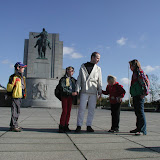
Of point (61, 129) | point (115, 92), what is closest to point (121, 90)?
point (115, 92)

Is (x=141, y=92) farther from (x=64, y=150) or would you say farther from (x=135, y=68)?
(x=64, y=150)

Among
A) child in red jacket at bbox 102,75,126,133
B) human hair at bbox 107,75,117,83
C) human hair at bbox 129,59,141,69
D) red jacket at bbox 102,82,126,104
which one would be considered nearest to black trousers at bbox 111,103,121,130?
child in red jacket at bbox 102,75,126,133

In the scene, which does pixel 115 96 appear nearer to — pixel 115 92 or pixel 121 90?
pixel 115 92

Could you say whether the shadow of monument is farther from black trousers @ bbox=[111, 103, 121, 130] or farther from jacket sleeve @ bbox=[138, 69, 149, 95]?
black trousers @ bbox=[111, 103, 121, 130]

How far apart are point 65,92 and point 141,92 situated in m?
1.70

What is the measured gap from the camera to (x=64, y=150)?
268cm

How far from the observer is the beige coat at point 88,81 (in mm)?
4602

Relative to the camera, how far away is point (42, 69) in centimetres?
3319

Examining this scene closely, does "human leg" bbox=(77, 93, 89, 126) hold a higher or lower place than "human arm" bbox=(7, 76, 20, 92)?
lower

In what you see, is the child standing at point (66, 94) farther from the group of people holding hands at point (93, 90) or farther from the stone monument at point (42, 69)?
the stone monument at point (42, 69)

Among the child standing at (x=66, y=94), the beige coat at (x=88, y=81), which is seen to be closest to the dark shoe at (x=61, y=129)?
the child standing at (x=66, y=94)

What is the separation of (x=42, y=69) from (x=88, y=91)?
96.5 ft

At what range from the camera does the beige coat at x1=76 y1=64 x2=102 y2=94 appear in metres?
4.60

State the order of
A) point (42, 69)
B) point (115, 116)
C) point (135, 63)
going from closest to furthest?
point (135, 63) < point (115, 116) < point (42, 69)
